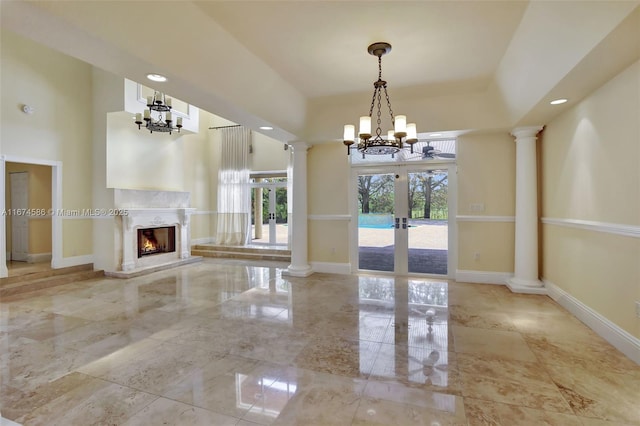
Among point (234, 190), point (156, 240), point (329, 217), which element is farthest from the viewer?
point (234, 190)

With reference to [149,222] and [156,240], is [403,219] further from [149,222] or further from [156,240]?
[156,240]

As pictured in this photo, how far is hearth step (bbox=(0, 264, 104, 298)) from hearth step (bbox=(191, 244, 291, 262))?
2.55m

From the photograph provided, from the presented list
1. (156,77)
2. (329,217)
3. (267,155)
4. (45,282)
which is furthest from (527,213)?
(45,282)

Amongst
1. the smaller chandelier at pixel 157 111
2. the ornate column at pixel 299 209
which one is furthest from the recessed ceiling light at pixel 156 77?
the ornate column at pixel 299 209

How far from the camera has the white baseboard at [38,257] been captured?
6703mm

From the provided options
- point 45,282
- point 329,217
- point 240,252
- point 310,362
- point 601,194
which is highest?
point 601,194

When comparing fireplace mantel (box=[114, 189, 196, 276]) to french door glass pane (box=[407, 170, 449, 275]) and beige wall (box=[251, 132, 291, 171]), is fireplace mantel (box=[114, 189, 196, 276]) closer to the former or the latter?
beige wall (box=[251, 132, 291, 171])

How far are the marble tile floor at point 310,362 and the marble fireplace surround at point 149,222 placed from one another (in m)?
1.86

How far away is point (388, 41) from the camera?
3.36m

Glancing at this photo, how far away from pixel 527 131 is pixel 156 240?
8.04m

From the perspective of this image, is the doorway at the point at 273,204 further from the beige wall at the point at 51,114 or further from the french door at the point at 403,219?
the beige wall at the point at 51,114

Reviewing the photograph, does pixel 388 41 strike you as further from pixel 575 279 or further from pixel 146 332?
pixel 146 332

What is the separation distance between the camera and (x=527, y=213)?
4.82m

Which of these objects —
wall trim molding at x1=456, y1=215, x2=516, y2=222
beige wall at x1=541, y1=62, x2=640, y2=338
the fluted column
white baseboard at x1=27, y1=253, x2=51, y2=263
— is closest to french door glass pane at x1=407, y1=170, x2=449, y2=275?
wall trim molding at x1=456, y1=215, x2=516, y2=222
